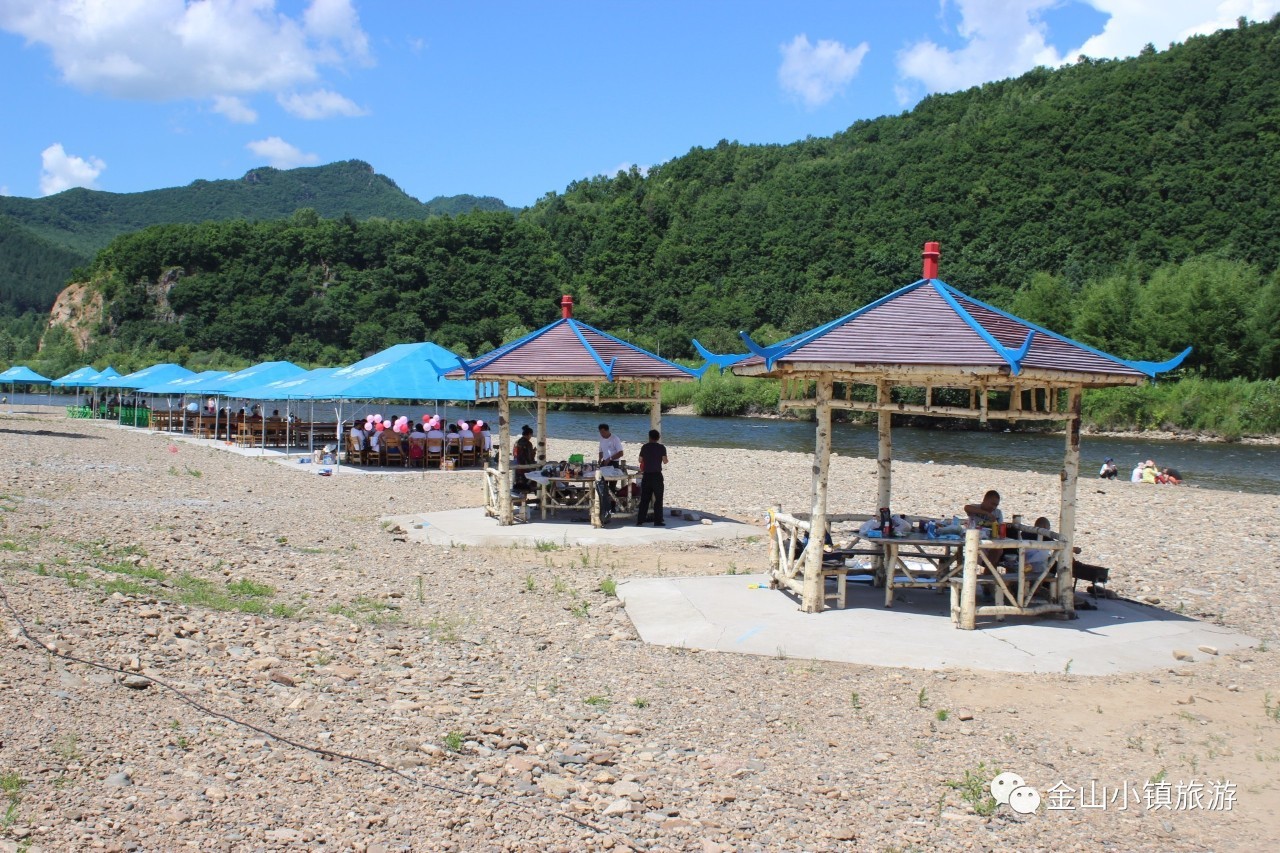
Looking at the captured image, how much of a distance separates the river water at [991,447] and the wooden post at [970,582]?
20158mm

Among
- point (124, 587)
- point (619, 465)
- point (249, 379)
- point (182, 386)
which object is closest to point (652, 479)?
point (619, 465)

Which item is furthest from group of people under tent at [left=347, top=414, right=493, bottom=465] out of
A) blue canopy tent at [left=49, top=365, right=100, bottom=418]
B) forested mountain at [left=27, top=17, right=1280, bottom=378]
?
forested mountain at [left=27, top=17, right=1280, bottom=378]

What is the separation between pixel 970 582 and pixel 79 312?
120 m

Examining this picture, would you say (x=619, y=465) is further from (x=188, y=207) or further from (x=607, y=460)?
(x=188, y=207)

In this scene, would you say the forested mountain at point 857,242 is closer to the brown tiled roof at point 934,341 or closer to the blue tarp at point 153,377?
the blue tarp at point 153,377

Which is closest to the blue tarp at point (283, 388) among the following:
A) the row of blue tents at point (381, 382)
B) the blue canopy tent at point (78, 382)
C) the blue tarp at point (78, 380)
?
the row of blue tents at point (381, 382)

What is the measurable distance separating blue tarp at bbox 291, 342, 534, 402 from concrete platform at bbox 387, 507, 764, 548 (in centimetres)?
608

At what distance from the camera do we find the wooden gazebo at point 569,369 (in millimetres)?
13547

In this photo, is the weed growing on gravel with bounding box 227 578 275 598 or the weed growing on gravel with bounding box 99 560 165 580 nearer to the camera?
the weed growing on gravel with bounding box 99 560 165 580

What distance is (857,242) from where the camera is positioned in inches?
3406

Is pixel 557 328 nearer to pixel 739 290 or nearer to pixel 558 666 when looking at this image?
pixel 558 666

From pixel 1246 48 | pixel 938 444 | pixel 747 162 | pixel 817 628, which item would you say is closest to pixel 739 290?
pixel 747 162

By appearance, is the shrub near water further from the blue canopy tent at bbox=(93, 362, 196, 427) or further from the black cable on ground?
the black cable on ground

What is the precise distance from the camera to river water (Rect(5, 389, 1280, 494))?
3062 centimetres
